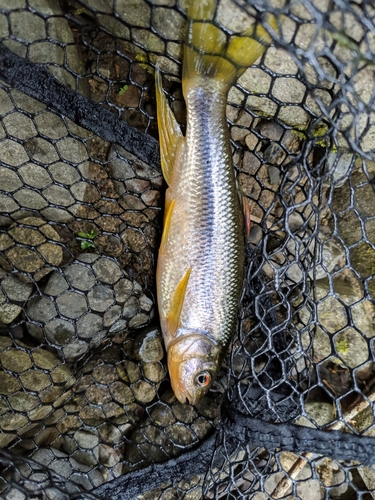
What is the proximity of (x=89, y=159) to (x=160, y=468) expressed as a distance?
1939 millimetres

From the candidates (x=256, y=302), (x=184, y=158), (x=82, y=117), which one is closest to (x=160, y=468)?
(x=256, y=302)

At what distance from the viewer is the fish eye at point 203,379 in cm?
249

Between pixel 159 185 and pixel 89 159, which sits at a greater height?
pixel 89 159

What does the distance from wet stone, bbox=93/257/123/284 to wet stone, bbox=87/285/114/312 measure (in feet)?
0.18

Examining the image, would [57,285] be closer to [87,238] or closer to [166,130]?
[87,238]

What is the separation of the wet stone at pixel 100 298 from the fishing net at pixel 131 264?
0.01 meters

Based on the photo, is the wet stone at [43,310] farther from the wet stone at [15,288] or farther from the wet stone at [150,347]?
the wet stone at [150,347]

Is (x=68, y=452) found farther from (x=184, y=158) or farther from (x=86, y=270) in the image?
(x=184, y=158)

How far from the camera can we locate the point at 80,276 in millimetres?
2648

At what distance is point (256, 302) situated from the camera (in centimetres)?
224

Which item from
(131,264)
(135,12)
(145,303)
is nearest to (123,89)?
(135,12)

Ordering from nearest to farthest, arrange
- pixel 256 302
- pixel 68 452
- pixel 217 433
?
1. pixel 256 302
2. pixel 217 433
3. pixel 68 452

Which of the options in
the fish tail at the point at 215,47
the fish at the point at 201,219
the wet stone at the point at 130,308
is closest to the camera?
the fish tail at the point at 215,47

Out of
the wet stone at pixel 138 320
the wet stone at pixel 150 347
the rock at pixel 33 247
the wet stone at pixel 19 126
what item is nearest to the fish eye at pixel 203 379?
the wet stone at pixel 150 347
